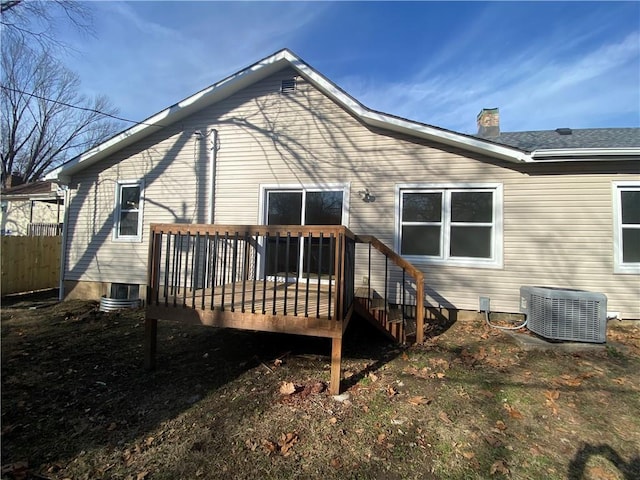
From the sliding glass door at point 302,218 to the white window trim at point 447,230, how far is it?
1.21 m

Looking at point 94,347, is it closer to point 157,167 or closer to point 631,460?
point 157,167

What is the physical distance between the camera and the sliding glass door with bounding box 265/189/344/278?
6.96 meters

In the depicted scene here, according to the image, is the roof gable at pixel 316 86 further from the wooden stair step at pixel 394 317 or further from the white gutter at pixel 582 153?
the wooden stair step at pixel 394 317

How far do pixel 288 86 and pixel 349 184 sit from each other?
8.77ft

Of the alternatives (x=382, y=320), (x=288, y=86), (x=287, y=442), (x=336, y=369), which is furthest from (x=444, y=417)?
Answer: (x=288, y=86)

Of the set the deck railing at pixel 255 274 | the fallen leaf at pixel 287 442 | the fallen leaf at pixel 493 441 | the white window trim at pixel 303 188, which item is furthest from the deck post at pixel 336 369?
the white window trim at pixel 303 188

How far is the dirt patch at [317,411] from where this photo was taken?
8.23ft

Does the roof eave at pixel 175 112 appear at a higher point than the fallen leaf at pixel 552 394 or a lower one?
higher

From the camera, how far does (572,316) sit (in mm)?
4879

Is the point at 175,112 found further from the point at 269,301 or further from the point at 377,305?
the point at 377,305

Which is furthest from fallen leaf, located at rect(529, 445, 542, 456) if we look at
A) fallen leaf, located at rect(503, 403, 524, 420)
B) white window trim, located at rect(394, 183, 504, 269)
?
white window trim, located at rect(394, 183, 504, 269)

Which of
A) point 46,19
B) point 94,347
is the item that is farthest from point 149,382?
point 46,19

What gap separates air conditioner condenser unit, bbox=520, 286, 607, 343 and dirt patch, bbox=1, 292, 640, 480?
1.10ft

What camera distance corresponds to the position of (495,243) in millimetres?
6207
